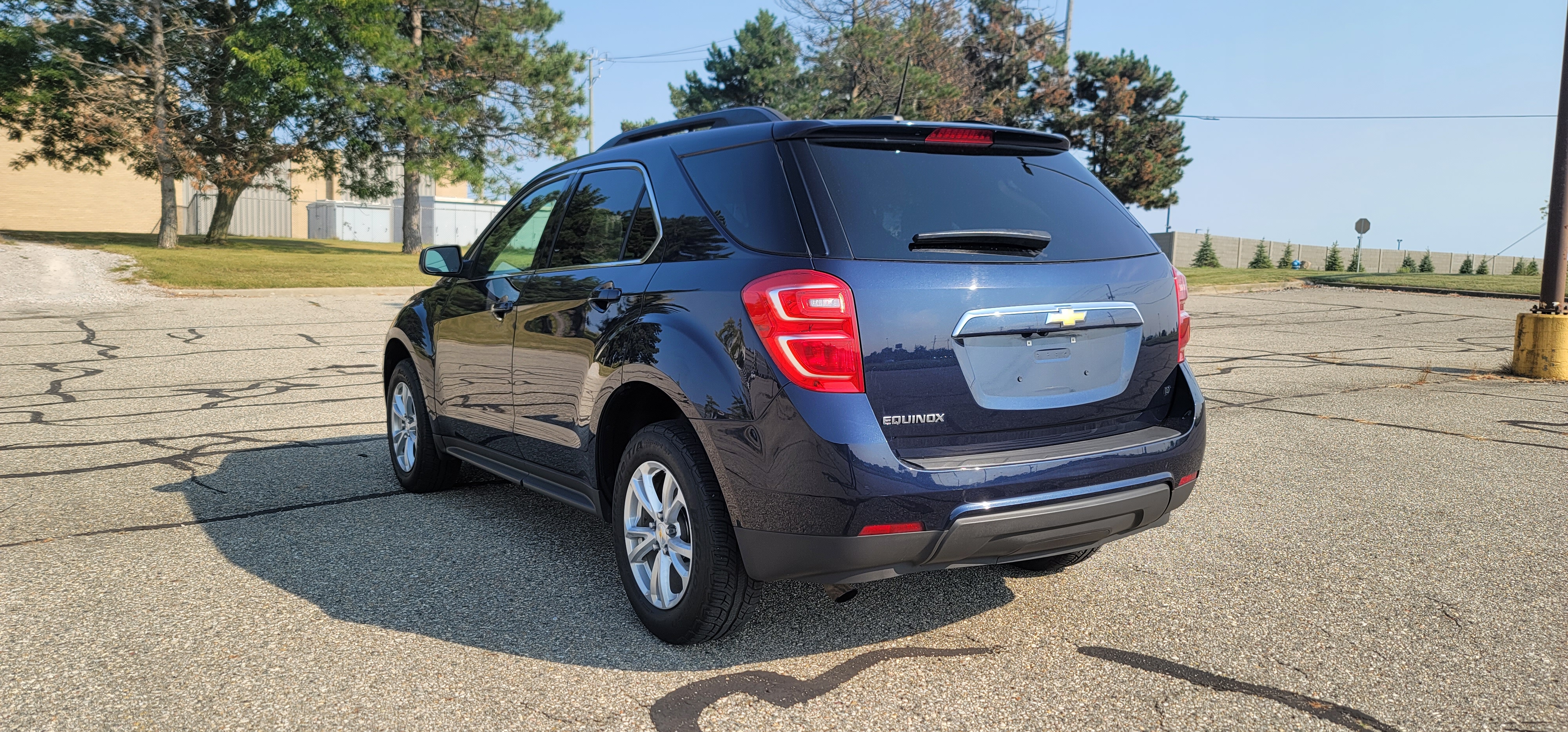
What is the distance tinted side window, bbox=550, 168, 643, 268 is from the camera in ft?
13.4

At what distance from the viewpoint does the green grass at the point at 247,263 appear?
2167cm

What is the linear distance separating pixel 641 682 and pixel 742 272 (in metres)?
1.27

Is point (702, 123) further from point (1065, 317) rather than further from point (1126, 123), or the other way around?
point (1126, 123)

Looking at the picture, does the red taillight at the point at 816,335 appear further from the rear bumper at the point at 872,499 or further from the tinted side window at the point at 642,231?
the tinted side window at the point at 642,231

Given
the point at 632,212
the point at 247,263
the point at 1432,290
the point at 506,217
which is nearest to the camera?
the point at 632,212

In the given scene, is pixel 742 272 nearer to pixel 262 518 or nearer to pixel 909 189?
pixel 909 189

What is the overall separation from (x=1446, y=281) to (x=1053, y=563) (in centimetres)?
3074

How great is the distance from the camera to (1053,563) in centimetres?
440

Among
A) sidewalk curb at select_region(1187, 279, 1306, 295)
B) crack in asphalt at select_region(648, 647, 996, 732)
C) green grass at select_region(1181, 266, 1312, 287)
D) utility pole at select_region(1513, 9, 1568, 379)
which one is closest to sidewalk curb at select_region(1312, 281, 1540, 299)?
sidewalk curb at select_region(1187, 279, 1306, 295)

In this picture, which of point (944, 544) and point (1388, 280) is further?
point (1388, 280)

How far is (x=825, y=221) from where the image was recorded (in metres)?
3.22

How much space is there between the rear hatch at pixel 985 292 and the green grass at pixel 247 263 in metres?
14.0

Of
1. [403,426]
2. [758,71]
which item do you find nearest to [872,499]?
[403,426]

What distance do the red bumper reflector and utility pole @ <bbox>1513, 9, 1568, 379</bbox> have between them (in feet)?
33.2
